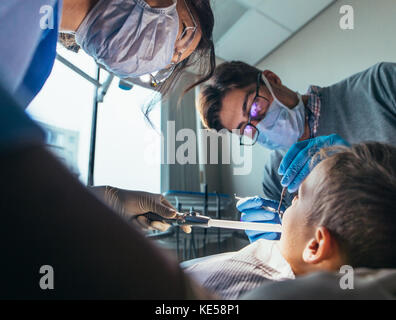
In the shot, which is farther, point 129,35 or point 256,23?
point 256,23

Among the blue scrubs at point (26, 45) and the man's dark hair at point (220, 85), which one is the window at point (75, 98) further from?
the man's dark hair at point (220, 85)

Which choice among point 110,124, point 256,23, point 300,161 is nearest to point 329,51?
point 256,23

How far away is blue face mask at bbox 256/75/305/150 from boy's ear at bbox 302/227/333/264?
0.78m

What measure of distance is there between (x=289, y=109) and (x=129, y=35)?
814 millimetres

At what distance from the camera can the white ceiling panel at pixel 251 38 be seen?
2.32 m

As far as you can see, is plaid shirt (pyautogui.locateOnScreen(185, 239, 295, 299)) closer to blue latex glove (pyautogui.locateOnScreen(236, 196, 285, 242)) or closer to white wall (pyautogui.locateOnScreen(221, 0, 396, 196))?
blue latex glove (pyautogui.locateOnScreen(236, 196, 285, 242))

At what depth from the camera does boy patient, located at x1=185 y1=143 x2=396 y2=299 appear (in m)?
0.55

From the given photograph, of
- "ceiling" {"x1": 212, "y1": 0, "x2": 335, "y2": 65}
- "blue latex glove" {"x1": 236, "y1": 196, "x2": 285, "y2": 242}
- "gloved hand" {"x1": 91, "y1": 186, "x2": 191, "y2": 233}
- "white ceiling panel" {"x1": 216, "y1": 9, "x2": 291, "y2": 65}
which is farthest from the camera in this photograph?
"white ceiling panel" {"x1": 216, "y1": 9, "x2": 291, "y2": 65}

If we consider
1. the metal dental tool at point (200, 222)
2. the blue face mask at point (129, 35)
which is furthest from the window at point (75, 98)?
the metal dental tool at point (200, 222)

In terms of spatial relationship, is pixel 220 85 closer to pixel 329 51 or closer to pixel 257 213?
pixel 257 213

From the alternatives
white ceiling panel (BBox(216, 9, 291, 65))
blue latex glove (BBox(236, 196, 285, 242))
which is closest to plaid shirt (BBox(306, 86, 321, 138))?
blue latex glove (BBox(236, 196, 285, 242))

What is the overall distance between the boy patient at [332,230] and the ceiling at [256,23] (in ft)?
5.81

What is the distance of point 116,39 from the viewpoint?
0.86 meters
